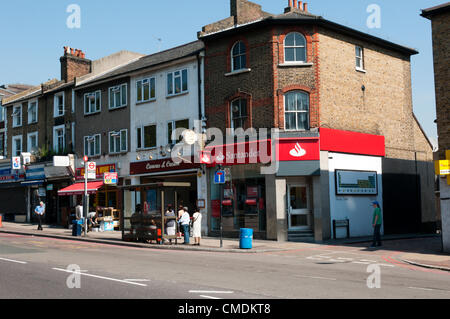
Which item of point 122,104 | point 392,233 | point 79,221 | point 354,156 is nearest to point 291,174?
point 354,156

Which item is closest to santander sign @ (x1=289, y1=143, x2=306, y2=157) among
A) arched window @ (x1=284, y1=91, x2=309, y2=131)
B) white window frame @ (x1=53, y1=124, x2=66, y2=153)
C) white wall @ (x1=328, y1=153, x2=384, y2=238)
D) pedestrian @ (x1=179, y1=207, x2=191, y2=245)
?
arched window @ (x1=284, y1=91, x2=309, y2=131)

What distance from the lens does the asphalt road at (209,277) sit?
9.21 meters

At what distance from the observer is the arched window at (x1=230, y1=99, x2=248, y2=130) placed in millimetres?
25016

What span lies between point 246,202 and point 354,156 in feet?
19.4

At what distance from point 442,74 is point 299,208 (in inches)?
344

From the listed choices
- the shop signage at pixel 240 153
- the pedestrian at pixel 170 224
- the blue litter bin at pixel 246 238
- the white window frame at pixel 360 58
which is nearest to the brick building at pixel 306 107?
the white window frame at pixel 360 58

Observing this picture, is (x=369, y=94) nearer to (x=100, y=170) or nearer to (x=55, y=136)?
(x=100, y=170)

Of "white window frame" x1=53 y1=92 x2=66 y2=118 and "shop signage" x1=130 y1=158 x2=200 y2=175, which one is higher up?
"white window frame" x1=53 y1=92 x2=66 y2=118

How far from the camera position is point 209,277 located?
11414 mm

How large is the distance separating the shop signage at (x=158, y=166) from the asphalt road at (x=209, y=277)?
1009 centimetres

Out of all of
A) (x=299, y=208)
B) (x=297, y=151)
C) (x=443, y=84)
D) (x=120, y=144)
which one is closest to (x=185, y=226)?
(x=299, y=208)

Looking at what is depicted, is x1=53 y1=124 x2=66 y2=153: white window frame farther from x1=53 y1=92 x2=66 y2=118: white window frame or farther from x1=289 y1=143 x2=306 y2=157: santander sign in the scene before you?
x1=289 y1=143 x2=306 y2=157: santander sign

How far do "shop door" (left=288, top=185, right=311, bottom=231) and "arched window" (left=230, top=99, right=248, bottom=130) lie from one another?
403 centimetres

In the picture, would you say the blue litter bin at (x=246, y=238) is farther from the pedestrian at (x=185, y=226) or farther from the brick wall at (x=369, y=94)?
the brick wall at (x=369, y=94)
